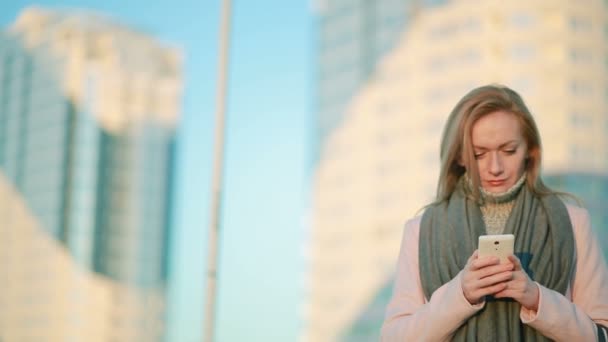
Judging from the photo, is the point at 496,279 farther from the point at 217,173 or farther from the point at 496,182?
the point at 217,173

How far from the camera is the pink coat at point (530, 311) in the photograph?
1380 mm

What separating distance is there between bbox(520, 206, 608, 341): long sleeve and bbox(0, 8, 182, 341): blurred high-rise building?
60.9 meters

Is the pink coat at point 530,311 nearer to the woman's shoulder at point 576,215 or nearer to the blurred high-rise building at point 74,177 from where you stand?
the woman's shoulder at point 576,215

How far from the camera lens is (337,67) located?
204 ft

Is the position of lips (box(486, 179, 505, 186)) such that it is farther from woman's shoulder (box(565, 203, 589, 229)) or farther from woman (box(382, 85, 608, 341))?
woman's shoulder (box(565, 203, 589, 229))

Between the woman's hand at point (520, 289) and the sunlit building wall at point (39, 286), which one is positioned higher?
the woman's hand at point (520, 289)

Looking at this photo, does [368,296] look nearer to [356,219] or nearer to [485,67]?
[356,219]

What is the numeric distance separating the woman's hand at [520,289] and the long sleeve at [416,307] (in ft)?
0.22

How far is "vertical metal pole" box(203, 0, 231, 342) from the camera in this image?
5031 mm

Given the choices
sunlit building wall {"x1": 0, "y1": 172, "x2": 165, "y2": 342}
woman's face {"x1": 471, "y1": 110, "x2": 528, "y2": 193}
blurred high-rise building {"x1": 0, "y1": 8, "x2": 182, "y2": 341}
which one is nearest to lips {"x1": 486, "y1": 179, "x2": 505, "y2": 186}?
woman's face {"x1": 471, "y1": 110, "x2": 528, "y2": 193}

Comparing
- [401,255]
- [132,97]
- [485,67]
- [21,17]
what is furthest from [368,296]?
[401,255]

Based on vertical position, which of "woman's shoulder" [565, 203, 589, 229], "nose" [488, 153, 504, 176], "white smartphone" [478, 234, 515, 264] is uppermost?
"nose" [488, 153, 504, 176]

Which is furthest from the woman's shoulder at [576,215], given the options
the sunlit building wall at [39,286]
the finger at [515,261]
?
the sunlit building wall at [39,286]

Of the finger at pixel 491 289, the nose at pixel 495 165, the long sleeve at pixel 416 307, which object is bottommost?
the long sleeve at pixel 416 307
